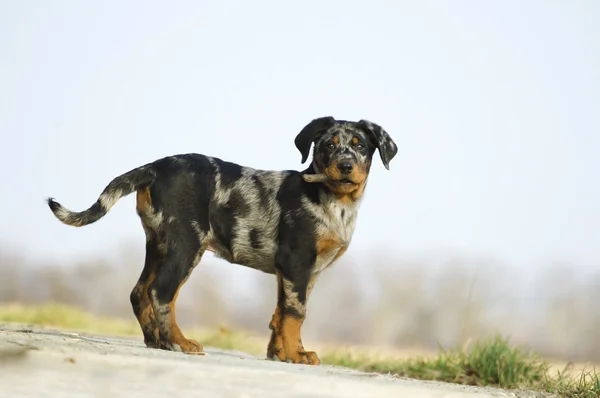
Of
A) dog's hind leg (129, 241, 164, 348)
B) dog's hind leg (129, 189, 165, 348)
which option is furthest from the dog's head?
dog's hind leg (129, 241, 164, 348)

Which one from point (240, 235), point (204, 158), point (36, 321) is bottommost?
point (36, 321)

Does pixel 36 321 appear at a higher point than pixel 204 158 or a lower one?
lower

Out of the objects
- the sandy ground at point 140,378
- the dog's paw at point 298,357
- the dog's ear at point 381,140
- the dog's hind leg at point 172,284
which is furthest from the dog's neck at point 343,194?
the sandy ground at point 140,378

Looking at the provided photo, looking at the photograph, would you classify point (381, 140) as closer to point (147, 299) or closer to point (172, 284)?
point (172, 284)

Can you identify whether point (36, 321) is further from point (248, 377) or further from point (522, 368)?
point (248, 377)

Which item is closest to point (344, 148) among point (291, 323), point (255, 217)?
point (255, 217)

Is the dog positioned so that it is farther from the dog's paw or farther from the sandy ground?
the sandy ground

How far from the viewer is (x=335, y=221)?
6.80 meters

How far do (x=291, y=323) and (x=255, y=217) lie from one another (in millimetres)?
927

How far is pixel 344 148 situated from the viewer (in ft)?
22.0

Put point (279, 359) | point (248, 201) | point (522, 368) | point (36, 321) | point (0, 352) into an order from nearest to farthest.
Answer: point (0, 352)
point (279, 359)
point (248, 201)
point (522, 368)
point (36, 321)

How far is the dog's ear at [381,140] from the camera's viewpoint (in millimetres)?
6977

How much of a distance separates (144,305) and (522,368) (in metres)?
4.19

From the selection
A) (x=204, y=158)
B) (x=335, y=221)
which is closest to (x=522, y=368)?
(x=335, y=221)
